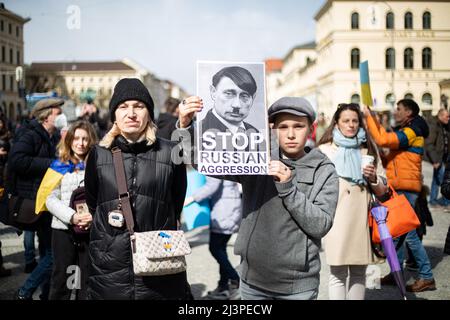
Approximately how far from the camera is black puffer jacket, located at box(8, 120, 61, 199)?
4688 mm

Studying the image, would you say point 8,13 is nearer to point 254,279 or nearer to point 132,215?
point 132,215

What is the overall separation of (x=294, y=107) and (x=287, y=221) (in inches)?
25.1

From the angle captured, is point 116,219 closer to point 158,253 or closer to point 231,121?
point 158,253

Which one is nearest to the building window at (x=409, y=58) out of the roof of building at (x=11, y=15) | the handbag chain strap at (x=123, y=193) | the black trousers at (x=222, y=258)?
the black trousers at (x=222, y=258)

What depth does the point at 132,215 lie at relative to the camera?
8.39ft

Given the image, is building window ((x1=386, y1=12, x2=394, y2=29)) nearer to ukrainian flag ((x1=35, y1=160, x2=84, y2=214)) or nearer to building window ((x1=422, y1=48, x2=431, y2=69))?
building window ((x1=422, y1=48, x2=431, y2=69))

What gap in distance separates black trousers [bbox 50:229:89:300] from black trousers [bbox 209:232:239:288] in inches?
69.1

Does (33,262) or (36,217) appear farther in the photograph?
(33,262)

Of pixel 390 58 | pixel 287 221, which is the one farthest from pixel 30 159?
pixel 390 58

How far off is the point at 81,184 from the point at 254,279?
6.36ft

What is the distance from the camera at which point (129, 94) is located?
2.62 metres

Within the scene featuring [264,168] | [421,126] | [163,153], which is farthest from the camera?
[421,126]

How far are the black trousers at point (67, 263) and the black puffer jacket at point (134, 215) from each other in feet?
4.07
